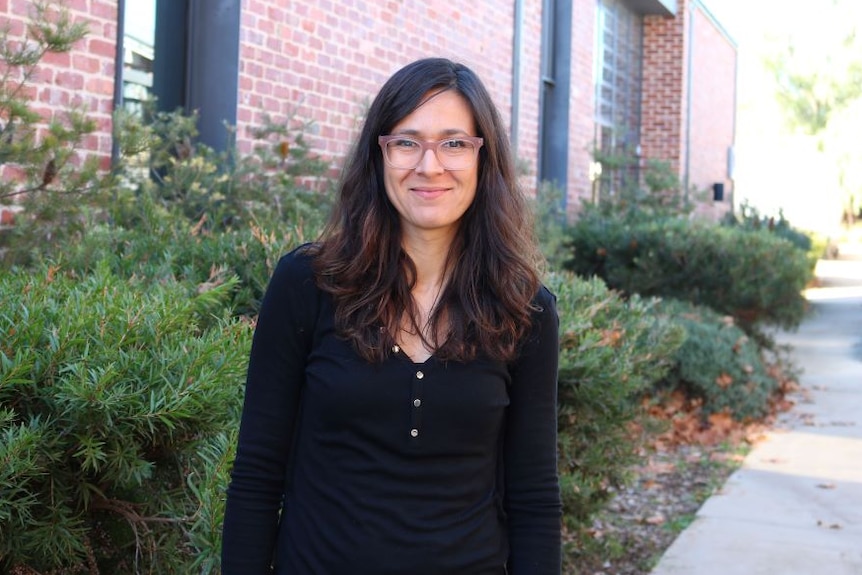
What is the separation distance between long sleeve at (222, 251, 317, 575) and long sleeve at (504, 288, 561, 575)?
0.43 m

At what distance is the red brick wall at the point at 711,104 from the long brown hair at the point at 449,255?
50.7ft

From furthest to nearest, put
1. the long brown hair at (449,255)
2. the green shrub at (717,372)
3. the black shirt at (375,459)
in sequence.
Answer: the green shrub at (717,372) → the long brown hair at (449,255) → the black shirt at (375,459)

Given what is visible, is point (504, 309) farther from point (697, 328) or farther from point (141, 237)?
point (697, 328)

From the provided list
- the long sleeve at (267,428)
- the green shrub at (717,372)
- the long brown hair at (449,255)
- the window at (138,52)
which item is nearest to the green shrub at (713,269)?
the green shrub at (717,372)

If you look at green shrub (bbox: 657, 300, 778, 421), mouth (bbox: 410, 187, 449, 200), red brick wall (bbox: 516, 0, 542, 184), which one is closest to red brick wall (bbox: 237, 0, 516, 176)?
red brick wall (bbox: 516, 0, 542, 184)

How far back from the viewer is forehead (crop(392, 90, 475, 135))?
2.15 m

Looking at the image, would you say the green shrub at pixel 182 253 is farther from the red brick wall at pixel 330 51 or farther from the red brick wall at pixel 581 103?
the red brick wall at pixel 581 103

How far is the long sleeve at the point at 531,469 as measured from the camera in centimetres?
215

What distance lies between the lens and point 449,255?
7.39 ft

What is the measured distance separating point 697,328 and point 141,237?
19.9 ft

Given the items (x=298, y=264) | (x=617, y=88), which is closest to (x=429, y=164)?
(x=298, y=264)

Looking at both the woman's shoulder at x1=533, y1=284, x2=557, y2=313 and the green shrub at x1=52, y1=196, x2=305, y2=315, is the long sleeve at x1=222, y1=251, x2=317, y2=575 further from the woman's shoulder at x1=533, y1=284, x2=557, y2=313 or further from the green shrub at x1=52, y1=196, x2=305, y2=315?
the green shrub at x1=52, y1=196, x2=305, y2=315

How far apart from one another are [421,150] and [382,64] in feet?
21.4

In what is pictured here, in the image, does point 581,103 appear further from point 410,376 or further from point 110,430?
point 410,376
